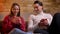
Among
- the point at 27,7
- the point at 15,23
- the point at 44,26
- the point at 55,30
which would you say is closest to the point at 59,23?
the point at 55,30

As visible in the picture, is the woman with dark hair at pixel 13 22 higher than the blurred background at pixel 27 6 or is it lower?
lower

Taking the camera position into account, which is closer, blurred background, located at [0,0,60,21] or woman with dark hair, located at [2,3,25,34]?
woman with dark hair, located at [2,3,25,34]

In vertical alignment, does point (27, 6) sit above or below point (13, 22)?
above

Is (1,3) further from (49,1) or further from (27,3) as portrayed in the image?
(49,1)

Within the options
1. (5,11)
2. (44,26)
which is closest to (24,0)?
(5,11)

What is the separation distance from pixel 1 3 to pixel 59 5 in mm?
1124

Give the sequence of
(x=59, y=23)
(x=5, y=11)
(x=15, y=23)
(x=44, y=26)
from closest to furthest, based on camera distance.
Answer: (x=59, y=23)
(x=44, y=26)
(x=15, y=23)
(x=5, y=11)

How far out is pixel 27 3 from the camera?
3.16 meters

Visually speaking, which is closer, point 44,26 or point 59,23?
point 59,23

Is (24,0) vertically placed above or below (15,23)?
above

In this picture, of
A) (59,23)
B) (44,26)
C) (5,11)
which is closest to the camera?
(59,23)

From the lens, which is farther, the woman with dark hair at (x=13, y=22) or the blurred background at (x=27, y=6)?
the blurred background at (x=27, y=6)

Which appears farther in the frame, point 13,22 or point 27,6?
point 27,6

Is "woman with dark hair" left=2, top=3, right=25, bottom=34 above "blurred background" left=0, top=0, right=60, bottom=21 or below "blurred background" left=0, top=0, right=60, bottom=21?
below
